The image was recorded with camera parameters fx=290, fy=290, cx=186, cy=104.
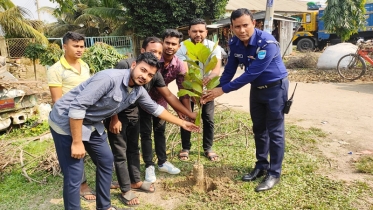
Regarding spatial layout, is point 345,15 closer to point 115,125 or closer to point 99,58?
point 99,58

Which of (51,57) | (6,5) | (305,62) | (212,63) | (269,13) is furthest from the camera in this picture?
(305,62)

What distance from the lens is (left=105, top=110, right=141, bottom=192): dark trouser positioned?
104 inches

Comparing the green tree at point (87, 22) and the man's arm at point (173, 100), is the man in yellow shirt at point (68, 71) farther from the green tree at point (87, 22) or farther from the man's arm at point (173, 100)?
the green tree at point (87, 22)

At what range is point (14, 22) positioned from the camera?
33.6 ft

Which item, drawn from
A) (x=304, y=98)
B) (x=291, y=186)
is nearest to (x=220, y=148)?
(x=291, y=186)

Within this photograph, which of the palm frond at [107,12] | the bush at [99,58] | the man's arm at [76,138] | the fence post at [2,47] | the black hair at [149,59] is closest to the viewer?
the man's arm at [76,138]

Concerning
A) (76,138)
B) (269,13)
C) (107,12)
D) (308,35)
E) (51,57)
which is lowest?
(76,138)

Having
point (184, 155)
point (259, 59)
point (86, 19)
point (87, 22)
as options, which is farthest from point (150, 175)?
point (87, 22)

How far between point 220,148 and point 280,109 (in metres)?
1.45

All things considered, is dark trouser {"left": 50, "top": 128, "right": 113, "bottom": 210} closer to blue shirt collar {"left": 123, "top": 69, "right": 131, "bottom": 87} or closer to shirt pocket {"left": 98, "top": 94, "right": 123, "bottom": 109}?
shirt pocket {"left": 98, "top": 94, "right": 123, "bottom": 109}

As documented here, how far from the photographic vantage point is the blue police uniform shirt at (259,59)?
256cm

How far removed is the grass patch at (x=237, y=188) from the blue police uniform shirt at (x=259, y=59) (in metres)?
1.03

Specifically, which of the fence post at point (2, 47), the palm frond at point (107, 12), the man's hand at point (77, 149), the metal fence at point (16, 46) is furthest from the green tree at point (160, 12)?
the man's hand at point (77, 149)

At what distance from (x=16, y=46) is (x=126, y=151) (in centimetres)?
1033
